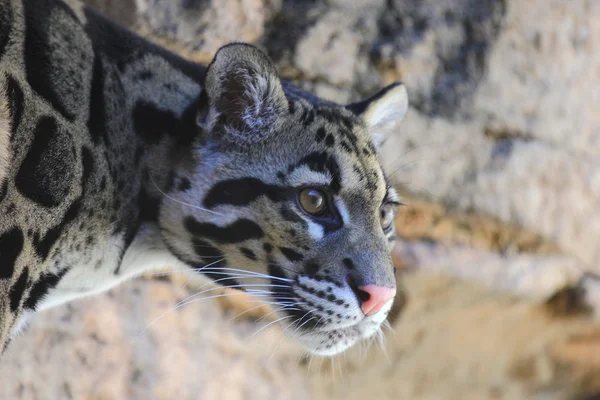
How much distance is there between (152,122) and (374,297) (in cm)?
101

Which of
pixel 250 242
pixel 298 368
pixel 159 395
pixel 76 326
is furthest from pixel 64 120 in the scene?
pixel 298 368

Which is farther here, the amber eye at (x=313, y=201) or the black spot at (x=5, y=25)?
the amber eye at (x=313, y=201)

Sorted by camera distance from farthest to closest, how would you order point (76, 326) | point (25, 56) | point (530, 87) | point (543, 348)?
point (543, 348) → point (530, 87) → point (76, 326) → point (25, 56)

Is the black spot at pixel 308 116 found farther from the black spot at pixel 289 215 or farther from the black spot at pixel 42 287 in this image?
the black spot at pixel 42 287

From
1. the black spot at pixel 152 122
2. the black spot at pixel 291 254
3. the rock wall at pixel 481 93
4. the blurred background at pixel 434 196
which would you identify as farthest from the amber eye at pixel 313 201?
the rock wall at pixel 481 93

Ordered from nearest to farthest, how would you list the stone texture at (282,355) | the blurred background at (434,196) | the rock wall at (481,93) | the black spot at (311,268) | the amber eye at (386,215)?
the black spot at (311,268), the amber eye at (386,215), the stone texture at (282,355), the blurred background at (434,196), the rock wall at (481,93)

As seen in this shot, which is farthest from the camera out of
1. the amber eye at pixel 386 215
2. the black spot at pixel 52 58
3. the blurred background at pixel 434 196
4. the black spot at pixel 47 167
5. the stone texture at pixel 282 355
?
the blurred background at pixel 434 196

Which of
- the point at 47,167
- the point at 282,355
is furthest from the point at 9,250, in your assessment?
the point at 282,355

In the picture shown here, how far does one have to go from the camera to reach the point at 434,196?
4.37 m

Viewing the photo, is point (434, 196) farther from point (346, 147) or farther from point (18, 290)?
point (18, 290)

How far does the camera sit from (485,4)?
4293 mm

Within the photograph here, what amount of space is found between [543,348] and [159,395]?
272 centimetres

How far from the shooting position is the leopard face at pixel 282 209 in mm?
2432

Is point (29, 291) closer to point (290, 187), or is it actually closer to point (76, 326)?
point (290, 187)
